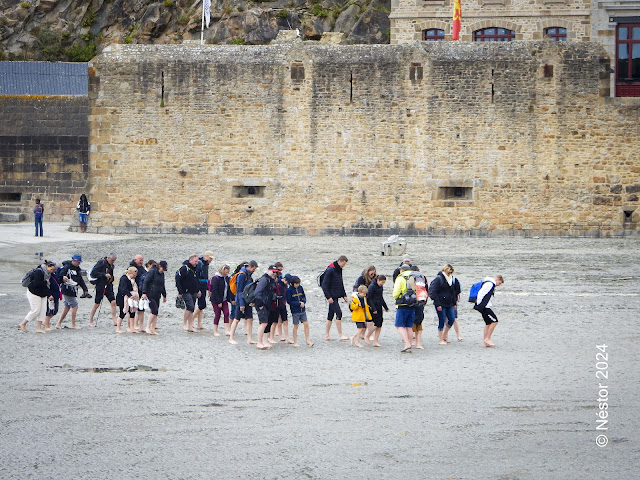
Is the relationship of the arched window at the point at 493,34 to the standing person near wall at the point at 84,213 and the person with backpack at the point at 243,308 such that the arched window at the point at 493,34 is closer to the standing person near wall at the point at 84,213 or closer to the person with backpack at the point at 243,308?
the standing person near wall at the point at 84,213

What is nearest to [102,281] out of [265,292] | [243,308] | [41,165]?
[243,308]

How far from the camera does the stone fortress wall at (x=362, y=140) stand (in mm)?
24875

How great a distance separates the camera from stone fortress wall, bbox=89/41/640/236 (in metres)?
24.9

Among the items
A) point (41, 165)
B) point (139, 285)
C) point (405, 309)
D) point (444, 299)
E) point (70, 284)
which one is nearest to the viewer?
point (405, 309)

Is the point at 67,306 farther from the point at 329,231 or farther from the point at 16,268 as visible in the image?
the point at 329,231

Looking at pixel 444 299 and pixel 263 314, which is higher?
pixel 444 299

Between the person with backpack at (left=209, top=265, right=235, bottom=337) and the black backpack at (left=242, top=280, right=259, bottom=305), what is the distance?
2.68 ft

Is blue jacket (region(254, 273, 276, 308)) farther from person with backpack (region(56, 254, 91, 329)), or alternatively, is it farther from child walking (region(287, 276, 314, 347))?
person with backpack (region(56, 254, 91, 329))

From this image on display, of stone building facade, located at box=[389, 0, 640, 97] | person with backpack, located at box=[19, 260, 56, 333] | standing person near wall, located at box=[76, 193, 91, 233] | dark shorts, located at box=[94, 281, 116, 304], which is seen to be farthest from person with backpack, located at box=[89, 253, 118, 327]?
stone building facade, located at box=[389, 0, 640, 97]

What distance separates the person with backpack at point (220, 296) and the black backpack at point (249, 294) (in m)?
0.82

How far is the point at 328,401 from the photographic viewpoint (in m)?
9.45

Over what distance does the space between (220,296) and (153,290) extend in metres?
0.89

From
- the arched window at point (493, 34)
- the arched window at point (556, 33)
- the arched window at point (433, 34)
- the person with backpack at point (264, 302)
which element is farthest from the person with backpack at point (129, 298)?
the arched window at point (556, 33)

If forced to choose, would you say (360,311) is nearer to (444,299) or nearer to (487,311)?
(444,299)
